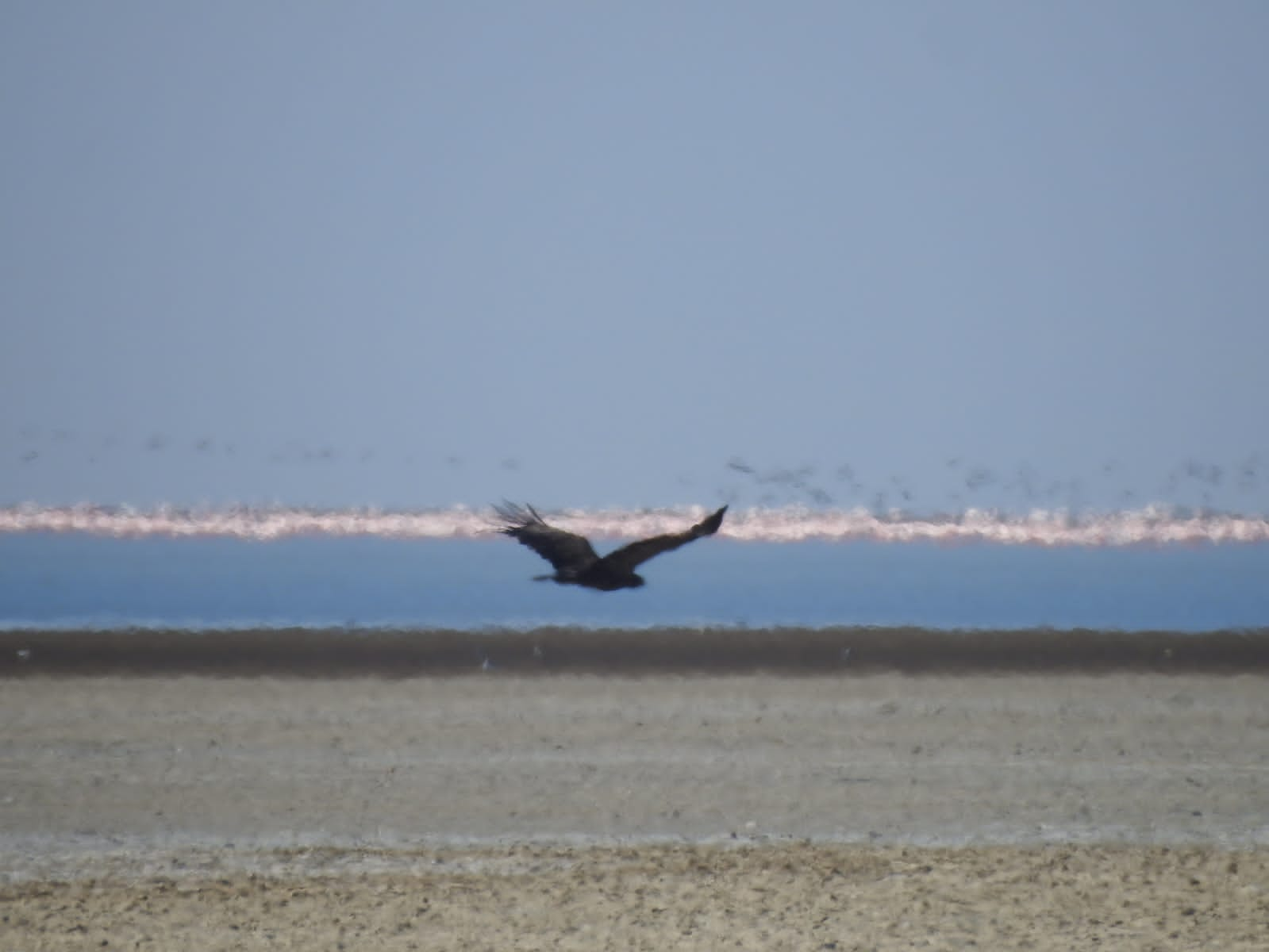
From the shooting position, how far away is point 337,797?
687 centimetres

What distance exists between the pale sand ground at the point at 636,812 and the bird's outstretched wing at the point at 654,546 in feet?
2.85

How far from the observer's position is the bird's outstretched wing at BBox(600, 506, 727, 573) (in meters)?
7.14

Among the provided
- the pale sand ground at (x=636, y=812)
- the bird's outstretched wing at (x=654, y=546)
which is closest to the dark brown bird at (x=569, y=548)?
the bird's outstretched wing at (x=654, y=546)

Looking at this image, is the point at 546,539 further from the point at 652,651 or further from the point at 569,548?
the point at 652,651

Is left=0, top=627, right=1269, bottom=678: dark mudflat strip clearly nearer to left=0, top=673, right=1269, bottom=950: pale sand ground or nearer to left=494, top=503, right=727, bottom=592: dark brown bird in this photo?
left=0, top=673, right=1269, bottom=950: pale sand ground

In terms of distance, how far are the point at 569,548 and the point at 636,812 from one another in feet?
5.13

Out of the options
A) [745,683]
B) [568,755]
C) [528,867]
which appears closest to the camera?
[528,867]

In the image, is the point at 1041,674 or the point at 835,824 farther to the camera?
the point at 1041,674

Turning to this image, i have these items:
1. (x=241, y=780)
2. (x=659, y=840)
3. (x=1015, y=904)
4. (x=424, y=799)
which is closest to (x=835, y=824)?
(x=659, y=840)

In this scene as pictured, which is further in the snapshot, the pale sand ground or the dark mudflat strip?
the dark mudflat strip

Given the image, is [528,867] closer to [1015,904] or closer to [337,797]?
[337,797]

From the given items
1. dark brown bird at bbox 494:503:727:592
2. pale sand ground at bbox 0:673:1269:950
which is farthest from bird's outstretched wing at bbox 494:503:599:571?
pale sand ground at bbox 0:673:1269:950

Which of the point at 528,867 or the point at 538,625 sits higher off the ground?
the point at 538,625

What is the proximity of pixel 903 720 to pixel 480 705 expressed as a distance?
2403mm
